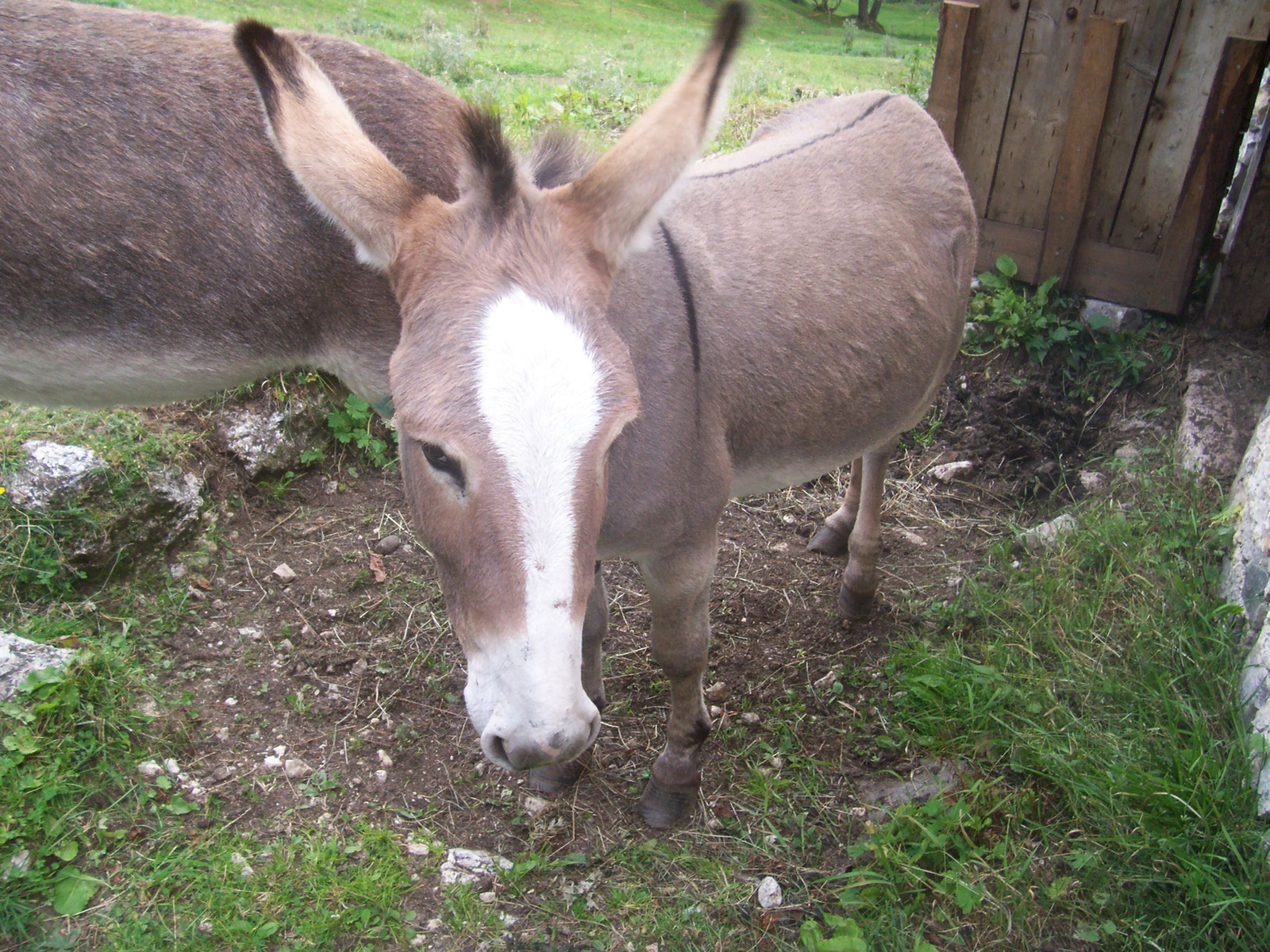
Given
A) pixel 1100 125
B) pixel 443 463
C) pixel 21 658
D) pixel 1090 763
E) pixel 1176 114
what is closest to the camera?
pixel 443 463

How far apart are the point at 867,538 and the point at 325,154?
252 centimetres

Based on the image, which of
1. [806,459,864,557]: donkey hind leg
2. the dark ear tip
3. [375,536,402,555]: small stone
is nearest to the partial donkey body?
[806,459,864,557]: donkey hind leg

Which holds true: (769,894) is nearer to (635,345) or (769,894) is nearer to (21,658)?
(635,345)

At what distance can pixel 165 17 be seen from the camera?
8.67 ft

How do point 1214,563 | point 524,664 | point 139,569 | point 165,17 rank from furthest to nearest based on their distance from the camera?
point 139,569 → point 1214,563 → point 165,17 → point 524,664

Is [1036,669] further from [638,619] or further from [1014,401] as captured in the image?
[1014,401]

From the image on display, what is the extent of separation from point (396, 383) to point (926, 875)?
201cm

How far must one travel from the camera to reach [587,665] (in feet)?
9.61

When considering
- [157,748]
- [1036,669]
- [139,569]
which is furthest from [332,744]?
[1036,669]

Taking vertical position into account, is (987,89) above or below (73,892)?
above

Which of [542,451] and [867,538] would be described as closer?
[542,451]

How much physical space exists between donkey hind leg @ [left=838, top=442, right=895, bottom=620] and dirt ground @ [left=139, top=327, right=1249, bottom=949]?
6.3 inches

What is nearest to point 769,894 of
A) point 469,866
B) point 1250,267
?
point 469,866

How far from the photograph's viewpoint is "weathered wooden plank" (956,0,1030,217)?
13.7 ft
